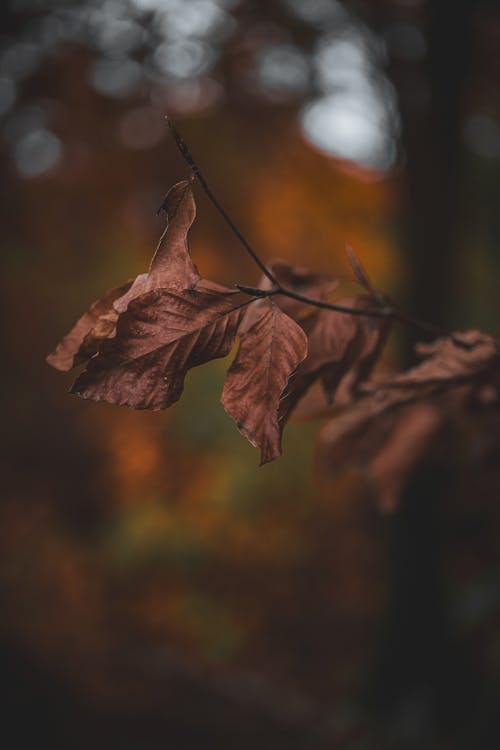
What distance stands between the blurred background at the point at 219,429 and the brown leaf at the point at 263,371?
1.95 metres

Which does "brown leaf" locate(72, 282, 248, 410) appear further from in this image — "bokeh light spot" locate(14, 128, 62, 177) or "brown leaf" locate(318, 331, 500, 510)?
"bokeh light spot" locate(14, 128, 62, 177)

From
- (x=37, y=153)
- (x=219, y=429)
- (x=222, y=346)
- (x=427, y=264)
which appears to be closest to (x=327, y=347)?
(x=222, y=346)

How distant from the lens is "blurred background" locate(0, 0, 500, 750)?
2.56 metres

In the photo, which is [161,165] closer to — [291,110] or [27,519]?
[291,110]

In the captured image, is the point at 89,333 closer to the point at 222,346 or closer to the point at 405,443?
the point at 222,346

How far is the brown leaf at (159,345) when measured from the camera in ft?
1.44

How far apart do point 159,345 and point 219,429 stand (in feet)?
9.99

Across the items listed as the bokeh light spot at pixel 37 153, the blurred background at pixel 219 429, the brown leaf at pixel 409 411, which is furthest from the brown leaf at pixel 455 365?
the bokeh light spot at pixel 37 153

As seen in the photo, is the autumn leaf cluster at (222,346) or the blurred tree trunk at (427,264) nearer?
the autumn leaf cluster at (222,346)

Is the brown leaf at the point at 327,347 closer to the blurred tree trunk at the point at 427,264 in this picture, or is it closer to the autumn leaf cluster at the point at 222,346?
the autumn leaf cluster at the point at 222,346

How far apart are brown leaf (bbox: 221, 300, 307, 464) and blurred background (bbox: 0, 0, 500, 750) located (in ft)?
6.39

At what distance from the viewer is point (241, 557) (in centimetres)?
366

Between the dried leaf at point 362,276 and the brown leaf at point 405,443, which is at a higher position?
the dried leaf at point 362,276

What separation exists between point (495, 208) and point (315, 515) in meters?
4.22
